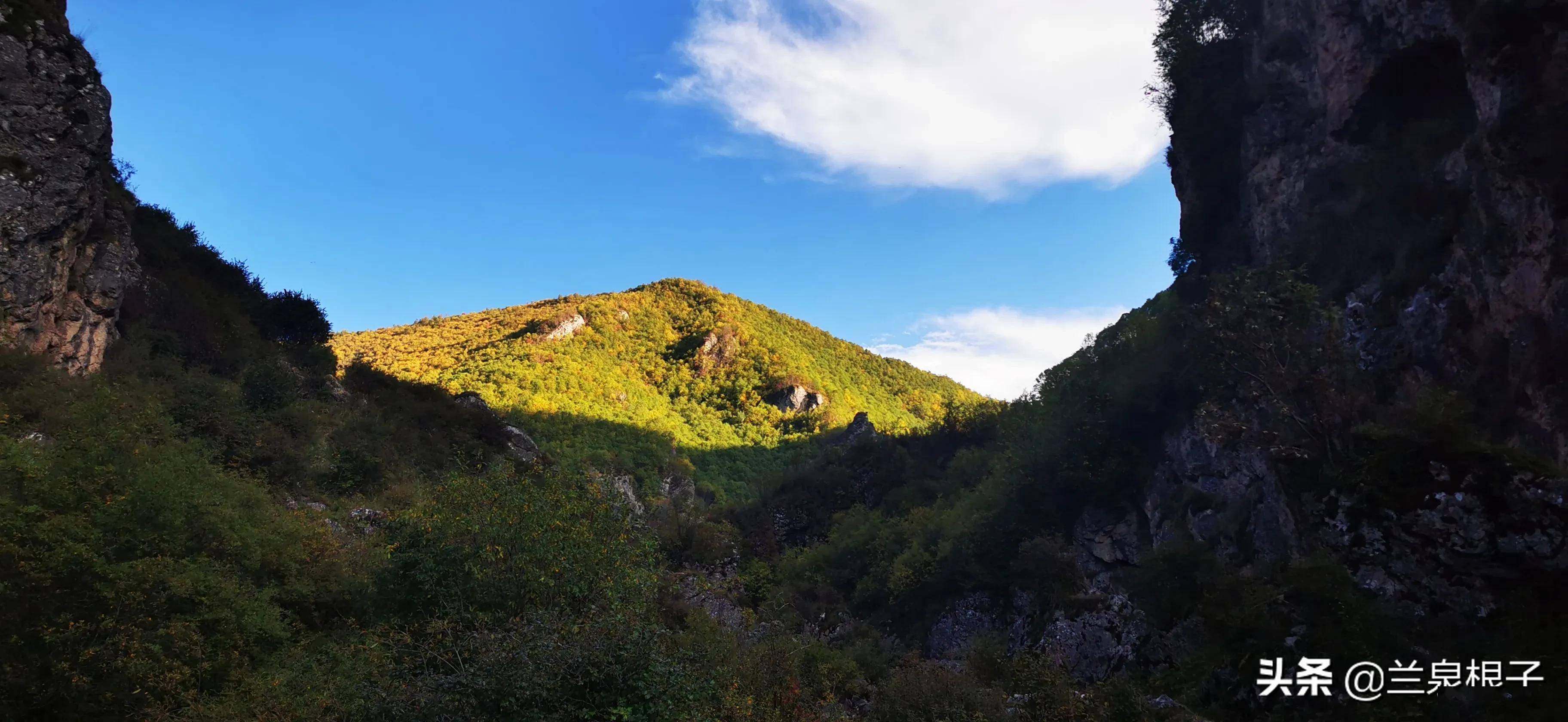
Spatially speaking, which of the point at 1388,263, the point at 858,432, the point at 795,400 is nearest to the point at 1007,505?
the point at 1388,263

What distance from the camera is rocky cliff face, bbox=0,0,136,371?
1936 centimetres

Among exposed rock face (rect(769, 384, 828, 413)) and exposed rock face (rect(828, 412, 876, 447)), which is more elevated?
exposed rock face (rect(769, 384, 828, 413))

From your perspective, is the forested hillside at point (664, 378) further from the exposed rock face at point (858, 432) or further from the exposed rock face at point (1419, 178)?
the exposed rock face at point (1419, 178)

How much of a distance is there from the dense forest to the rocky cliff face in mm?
203

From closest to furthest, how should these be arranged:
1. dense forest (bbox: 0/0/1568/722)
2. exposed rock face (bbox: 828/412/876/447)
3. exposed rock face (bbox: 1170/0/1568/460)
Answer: dense forest (bbox: 0/0/1568/722) < exposed rock face (bbox: 1170/0/1568/460) < exposed rock face (bbox: 828/412/876/447)

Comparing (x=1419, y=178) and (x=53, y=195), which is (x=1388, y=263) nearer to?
(x=1419, y=178)

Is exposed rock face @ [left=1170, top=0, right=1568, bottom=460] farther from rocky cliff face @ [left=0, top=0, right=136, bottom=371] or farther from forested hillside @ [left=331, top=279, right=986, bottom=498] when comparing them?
rocky cliff face @ [left=0, top=0, right=136, bottom=371]

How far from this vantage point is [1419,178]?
26.0 metres

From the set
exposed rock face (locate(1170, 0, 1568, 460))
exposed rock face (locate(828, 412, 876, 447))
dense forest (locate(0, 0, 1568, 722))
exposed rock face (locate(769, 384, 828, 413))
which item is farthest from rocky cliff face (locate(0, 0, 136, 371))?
exposed rock face (locate(769, 384, 828, 413))

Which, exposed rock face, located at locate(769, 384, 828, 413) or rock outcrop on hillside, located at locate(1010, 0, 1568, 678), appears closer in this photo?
rock outcrop on hillside, located at locate(1010, 0, 1568, 678)

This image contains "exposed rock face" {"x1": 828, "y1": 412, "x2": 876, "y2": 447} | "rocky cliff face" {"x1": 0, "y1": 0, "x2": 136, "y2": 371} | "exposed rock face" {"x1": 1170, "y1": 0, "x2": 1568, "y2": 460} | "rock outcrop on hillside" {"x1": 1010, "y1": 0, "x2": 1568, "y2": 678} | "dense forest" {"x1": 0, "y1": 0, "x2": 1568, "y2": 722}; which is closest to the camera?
"dense forest" {"x1": 0, "y1": 0, "x2": 1568, "y2": 722}

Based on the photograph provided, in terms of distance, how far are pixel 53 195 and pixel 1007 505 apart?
45148 mm

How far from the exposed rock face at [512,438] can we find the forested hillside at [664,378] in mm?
10519

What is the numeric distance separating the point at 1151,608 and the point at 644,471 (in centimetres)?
5302
